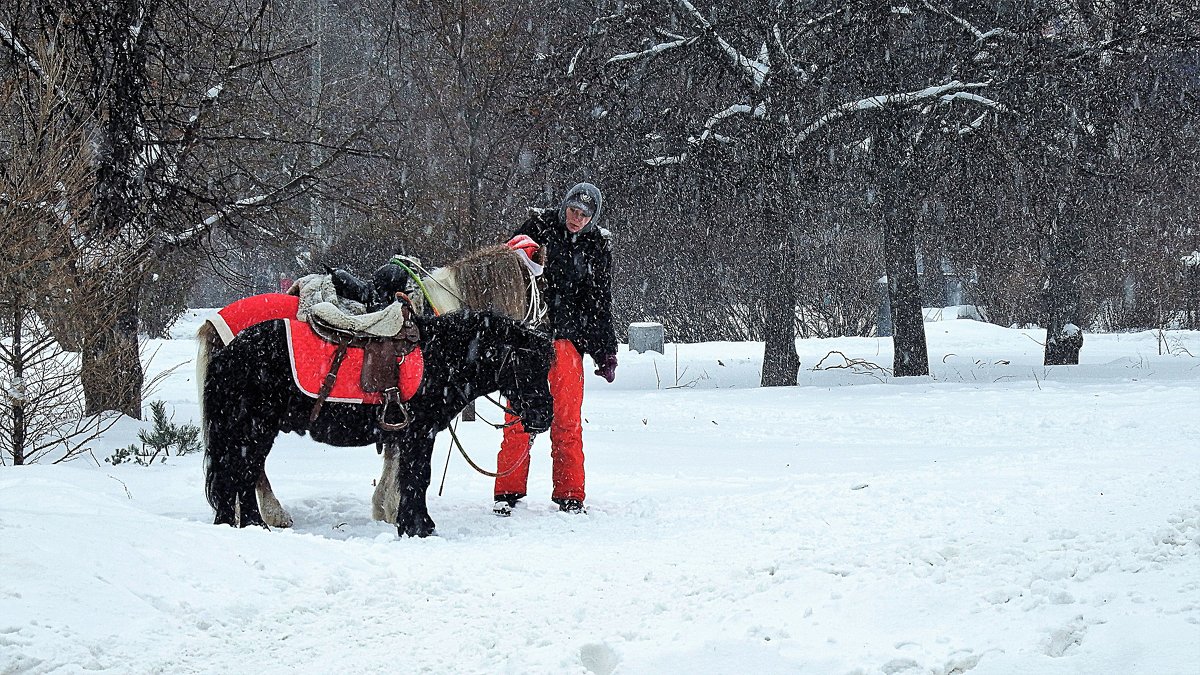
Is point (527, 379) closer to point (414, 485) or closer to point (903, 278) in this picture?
point (414, 485)

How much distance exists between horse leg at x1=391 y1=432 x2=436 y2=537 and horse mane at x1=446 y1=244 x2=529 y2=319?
0.97 m

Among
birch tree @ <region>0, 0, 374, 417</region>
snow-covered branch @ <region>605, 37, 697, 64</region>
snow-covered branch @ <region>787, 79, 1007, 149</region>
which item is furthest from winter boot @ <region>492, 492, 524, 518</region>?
snow-covered branch @ <region>605, 37, 697, 64</region>

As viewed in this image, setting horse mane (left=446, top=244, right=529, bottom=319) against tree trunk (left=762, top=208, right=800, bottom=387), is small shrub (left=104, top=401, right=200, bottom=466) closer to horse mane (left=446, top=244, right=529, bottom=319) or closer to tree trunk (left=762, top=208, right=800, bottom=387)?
horse mane (left=446, top=244, right=529, bottom=319)

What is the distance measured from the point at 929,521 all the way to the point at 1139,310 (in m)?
21.0

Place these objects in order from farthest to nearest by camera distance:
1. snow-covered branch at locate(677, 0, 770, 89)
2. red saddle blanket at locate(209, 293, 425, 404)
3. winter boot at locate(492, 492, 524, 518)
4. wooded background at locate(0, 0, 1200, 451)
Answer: snow-covered branch at locate(677, 0, 770, 89)
wooded background at locate(0, 0, 1200, 451)
winter boot at locate(492, 492, 524, 518)
red saddle blanket at locate(209, 293, 425, 404)

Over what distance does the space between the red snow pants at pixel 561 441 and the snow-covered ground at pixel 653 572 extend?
0.19 metres

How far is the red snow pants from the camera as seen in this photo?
6293mm

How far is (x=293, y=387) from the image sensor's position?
17.9ft

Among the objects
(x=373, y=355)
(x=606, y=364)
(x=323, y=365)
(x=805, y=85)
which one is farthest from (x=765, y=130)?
(x=323, y=365)

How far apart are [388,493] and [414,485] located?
1.33 feet

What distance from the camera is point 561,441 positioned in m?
6.32

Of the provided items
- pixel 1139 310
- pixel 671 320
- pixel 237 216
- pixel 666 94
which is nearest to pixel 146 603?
pixel 237 216

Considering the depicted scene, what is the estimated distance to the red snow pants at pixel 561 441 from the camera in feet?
20.6

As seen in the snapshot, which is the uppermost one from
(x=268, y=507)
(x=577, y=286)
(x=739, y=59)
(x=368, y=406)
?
(x=739, y=59)
